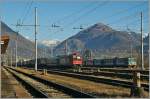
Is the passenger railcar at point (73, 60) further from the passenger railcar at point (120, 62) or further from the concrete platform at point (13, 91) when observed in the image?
the concrete platform at point (13, 91)

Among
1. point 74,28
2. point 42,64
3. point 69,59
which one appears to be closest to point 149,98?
point 74,28

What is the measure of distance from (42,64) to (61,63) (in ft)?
71.6

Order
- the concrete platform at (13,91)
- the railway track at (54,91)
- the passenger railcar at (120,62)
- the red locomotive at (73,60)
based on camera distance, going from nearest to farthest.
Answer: the railway track at (54,91), the concrete platform at (13,91), the passenger railcar at (120,62), the red locomotive at (73,60)

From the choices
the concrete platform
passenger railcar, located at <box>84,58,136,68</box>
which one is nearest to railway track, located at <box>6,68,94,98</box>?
the concrete platform

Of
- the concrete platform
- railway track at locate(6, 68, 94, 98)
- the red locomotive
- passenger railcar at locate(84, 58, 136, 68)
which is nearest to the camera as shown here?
railway track at locate(6, 68, 94, 98)

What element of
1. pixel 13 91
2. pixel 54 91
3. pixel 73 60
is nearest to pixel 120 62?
pixel 73 60

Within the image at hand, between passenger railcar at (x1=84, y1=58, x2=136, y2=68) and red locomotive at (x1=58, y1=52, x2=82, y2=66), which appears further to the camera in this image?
red locomotive at (x1=58, y1=52, x2=82, y2=66)

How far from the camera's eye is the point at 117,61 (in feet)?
307

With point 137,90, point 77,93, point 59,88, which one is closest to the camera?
point 137,90

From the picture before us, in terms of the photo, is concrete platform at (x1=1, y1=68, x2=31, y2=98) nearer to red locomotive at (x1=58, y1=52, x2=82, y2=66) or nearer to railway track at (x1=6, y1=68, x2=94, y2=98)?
railway track at (x1=6, y1=68, x2=94, y2=98)

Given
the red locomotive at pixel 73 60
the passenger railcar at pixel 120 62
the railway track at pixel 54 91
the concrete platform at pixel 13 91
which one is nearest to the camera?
the railway track at pixel 54 91

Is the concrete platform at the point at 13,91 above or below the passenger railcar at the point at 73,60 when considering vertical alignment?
below

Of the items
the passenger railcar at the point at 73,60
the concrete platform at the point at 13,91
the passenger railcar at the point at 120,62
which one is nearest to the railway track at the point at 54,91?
the concrete platform at the point at 13,91

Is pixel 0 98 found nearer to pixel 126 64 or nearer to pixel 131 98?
pixel 131 98
